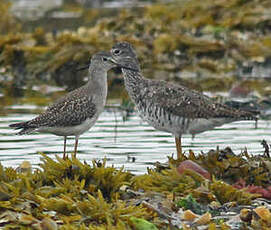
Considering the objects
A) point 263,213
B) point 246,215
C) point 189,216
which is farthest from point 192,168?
point 263,213

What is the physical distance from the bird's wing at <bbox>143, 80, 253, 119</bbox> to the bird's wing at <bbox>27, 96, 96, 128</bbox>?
28.9 inches

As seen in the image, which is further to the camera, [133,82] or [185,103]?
[133,82]

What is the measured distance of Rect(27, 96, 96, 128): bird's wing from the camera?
977 cm

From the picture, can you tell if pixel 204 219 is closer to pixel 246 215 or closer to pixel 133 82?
pixel 246 215

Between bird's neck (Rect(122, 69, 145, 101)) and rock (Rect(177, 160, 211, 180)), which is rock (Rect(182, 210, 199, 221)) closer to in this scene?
rock (Rect(177, 160, 211, 180))

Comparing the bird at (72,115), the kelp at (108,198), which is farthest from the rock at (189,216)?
the bird at (72,115)

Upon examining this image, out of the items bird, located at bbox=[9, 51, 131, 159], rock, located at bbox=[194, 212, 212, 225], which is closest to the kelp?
rock, located at bbox=[194, 212, 212, 225]

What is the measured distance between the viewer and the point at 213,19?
2178cm

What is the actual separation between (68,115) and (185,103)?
1442 millimetres

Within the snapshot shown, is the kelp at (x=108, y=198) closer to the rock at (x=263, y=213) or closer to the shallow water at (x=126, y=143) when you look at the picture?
the rock at (x=263, y=213)

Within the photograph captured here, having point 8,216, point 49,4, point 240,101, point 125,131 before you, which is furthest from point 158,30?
point 8,216

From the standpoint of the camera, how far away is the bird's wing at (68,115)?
977 centimetres

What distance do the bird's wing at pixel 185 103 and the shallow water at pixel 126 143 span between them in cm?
66

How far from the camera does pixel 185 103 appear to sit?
32.3ft
